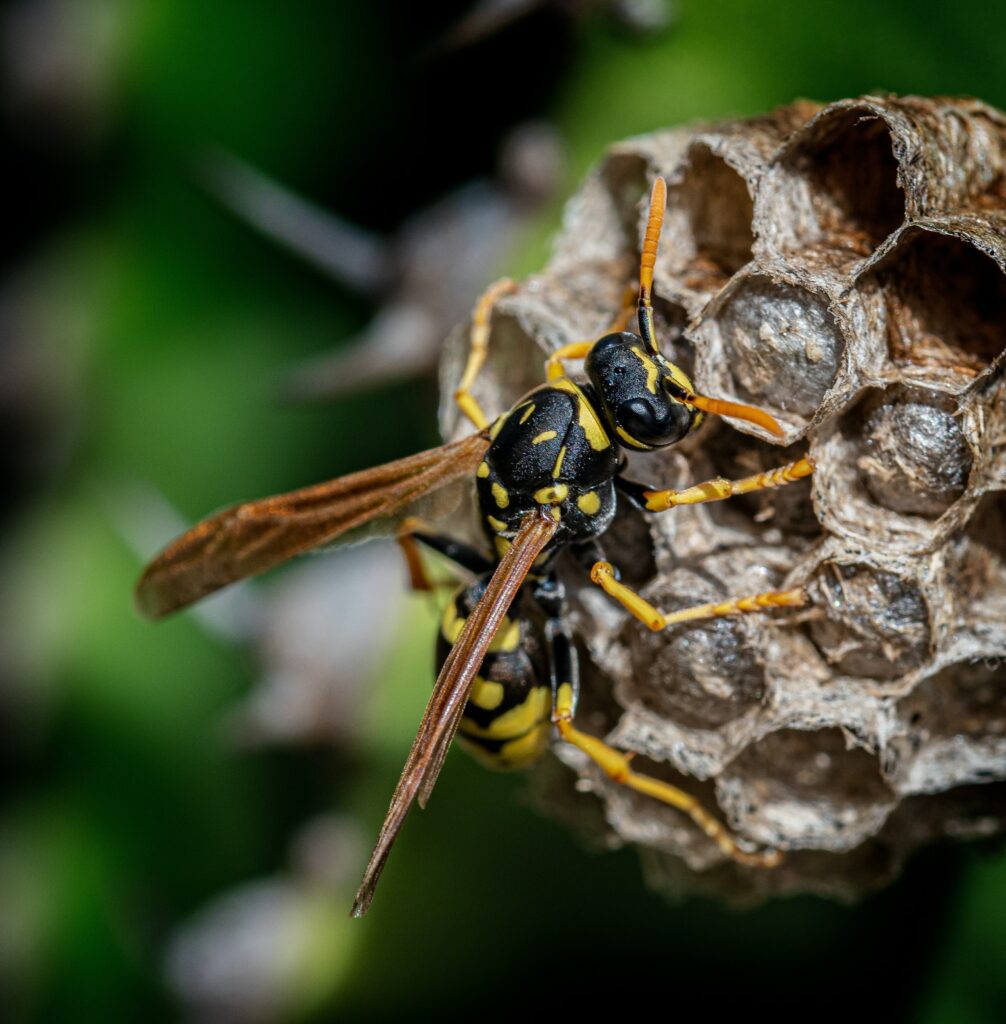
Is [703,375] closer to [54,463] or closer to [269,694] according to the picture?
[269,694]

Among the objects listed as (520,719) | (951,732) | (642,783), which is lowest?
(951,732)

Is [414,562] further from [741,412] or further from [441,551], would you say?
[741,412]

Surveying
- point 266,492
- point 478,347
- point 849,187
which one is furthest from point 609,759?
point 266,492

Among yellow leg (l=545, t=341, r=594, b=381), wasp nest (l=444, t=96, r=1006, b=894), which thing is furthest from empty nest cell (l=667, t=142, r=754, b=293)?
yellow leg (l=545, t=341, r=594, b=381)

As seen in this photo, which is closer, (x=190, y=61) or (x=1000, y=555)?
(x=1000, y=555)

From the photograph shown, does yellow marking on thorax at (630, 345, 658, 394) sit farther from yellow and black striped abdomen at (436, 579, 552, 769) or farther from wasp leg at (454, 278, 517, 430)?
yellow and black striped abdomen at (436, 579, 552, 769)

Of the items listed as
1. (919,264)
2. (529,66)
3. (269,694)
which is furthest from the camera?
(269,694)

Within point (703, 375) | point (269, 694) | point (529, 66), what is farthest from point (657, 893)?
point (529, 66)
